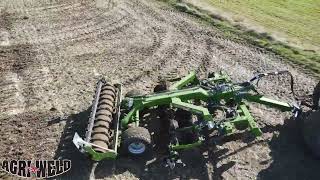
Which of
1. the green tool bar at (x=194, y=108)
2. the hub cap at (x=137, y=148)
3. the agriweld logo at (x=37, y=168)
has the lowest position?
the agriweld logo at (x=37, y=168)

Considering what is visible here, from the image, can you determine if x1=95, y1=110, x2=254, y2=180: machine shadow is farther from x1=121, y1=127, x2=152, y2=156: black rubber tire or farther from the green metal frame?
the green metal frame

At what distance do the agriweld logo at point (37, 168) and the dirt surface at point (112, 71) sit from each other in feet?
0.79

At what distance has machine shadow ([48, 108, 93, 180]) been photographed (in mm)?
10539

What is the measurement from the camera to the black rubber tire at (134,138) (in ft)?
34.6

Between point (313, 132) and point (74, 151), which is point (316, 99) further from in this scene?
point (74, 151)

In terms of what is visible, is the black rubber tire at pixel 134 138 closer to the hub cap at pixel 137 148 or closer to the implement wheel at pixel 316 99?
the hub cap at pixel 137 148

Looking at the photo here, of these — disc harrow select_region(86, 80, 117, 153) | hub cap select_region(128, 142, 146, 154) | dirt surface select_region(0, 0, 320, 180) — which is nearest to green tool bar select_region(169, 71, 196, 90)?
disc harrow select_region(86, 80, 117, 153)

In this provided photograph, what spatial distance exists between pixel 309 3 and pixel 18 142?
1607cm

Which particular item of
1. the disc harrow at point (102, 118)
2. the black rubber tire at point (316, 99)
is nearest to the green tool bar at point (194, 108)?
the disc harrow at point (102, 118)

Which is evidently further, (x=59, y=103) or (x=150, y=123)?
(x=59, y=103)

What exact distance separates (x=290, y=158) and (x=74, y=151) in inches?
206

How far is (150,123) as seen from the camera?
12234 mm

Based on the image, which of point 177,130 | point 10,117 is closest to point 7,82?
point 10,117

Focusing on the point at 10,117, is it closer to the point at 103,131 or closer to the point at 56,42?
the point at 103,131
